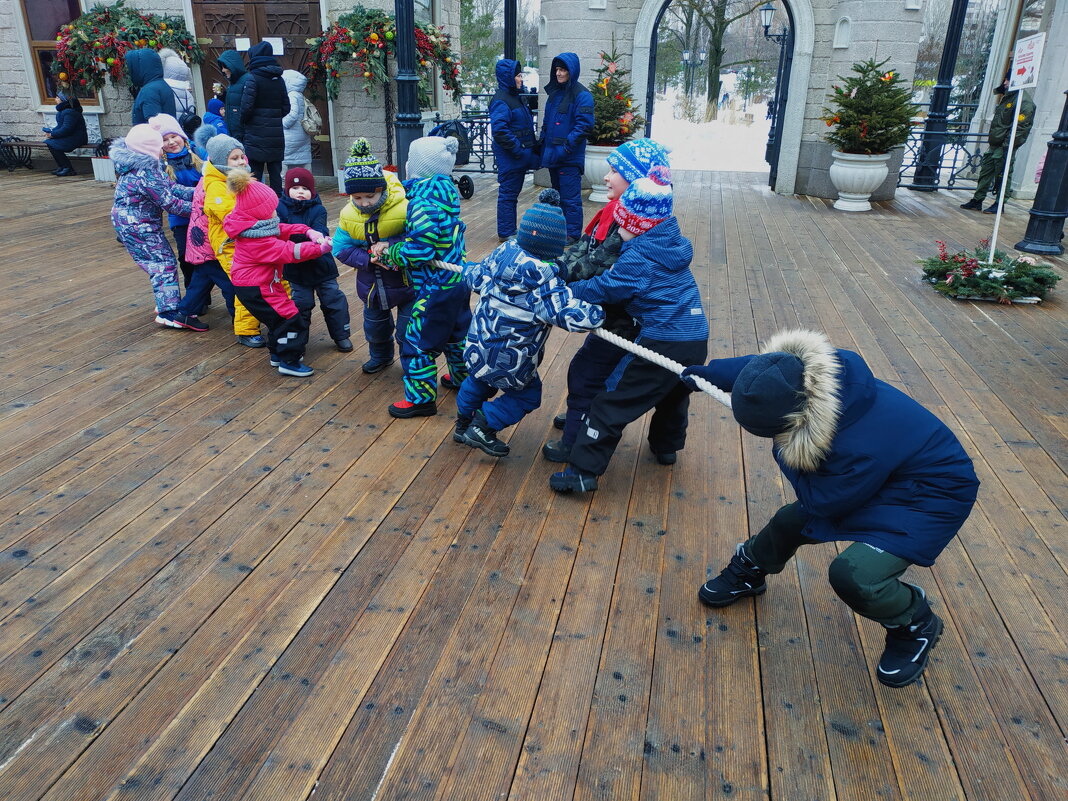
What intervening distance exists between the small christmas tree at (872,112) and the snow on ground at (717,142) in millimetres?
4572

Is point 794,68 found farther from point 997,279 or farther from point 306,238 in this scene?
point 306,238

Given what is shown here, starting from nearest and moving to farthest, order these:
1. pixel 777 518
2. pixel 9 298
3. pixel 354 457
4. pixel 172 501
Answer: pixel 777 518, pixel 172 501, pixel 354 457, pixel 9 298

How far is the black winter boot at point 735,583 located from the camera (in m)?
2.72

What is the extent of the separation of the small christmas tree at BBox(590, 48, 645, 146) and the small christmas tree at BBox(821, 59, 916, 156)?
2.63 m

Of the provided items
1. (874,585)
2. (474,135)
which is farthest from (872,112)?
(874,585)

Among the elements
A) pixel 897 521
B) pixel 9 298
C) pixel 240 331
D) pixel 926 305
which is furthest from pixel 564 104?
pixel 897 521

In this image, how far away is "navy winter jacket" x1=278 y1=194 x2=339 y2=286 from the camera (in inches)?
193

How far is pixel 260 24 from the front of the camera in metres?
11.7

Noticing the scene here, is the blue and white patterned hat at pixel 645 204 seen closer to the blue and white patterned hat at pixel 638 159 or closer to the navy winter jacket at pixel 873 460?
the blue and white patterned hat at pixel 638 159

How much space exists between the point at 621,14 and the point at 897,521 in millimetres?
10912

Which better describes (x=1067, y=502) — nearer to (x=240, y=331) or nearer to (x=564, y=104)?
(x=240, y=331)

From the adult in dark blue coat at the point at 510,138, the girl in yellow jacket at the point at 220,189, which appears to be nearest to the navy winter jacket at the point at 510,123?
the adult in dark blue coat at the point at 510,138

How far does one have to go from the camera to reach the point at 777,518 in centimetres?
263

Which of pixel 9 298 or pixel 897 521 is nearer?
pixel 897 521
